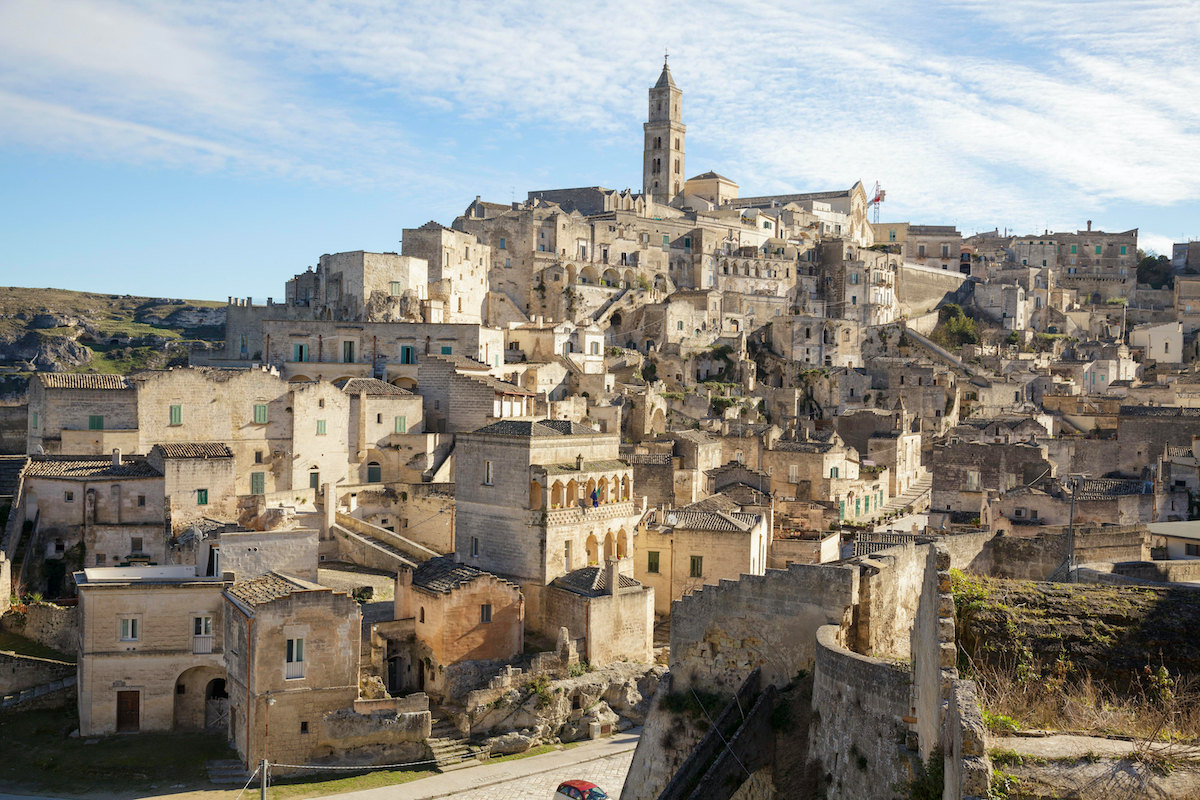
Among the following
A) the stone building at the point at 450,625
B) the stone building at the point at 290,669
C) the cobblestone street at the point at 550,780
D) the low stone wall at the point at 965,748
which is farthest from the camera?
the stone building at the point at 450,625

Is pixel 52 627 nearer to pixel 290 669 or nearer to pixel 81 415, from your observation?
pixel 290 669

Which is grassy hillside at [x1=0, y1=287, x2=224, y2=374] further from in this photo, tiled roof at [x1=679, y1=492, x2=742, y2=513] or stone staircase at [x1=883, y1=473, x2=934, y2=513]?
stone staircase at [x1=883, y1=473, x2=934, y2=513]

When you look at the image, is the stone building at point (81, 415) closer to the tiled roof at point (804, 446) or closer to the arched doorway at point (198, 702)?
the arched doorway at point (198, 702)

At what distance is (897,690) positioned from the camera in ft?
32.6

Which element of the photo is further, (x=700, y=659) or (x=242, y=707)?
(x=242, y=707)

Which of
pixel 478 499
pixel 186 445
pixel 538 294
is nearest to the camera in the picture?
pixel 478 499

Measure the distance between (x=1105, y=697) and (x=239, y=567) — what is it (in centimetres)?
2258

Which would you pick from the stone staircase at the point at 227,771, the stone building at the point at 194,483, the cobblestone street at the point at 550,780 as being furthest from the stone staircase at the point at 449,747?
the stone building at the point at 194,483

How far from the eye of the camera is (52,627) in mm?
29719

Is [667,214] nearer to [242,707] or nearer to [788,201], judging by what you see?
[788,201]

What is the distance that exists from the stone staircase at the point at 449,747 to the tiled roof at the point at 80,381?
19745mm

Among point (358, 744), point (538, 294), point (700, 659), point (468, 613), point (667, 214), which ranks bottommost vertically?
point (358, 744)

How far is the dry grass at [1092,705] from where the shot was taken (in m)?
7.52

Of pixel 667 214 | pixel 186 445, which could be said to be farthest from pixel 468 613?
pixel 667 214
